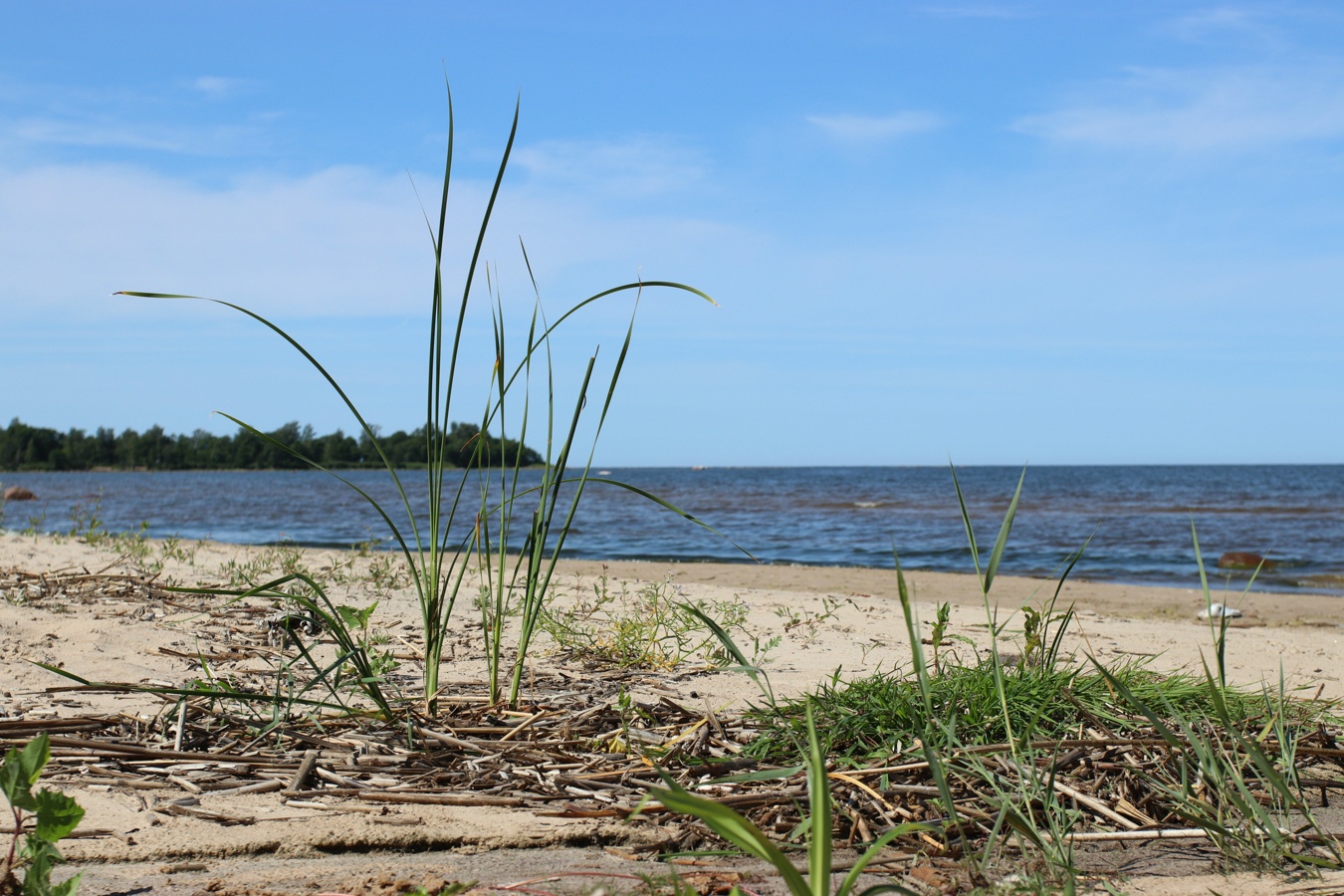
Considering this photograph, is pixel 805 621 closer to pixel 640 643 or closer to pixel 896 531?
pixel 640 643

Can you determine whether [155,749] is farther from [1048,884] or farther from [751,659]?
[751,659]

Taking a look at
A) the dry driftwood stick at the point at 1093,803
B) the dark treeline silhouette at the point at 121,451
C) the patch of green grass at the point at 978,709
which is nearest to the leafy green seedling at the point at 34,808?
the patch of green grass at the point at 978,709

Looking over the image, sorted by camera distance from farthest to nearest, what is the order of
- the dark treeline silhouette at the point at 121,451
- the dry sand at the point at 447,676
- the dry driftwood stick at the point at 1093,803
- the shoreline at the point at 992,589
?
the dark treeline silhouette at the point at 121,451
the shoreline at the point at 992,589
the dry driftwood stick at the point at 1093,803
the dry sand at the point at 447,676

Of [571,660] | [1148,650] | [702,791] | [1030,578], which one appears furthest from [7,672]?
[1030,578]

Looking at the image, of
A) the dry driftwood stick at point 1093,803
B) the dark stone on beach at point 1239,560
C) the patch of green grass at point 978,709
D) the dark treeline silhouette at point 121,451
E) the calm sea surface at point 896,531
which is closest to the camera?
the dry driftwood stick at point 1093,803

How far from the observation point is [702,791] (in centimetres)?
190

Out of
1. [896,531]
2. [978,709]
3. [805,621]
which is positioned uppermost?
[978,709]

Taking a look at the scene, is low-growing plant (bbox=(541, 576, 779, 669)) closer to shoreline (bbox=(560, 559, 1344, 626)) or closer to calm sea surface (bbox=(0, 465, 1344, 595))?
shoreline (bbox=(560, 559, 1344, 626))

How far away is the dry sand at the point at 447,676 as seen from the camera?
1.55 m

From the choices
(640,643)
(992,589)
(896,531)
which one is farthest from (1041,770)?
(896,531)

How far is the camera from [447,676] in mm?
3055

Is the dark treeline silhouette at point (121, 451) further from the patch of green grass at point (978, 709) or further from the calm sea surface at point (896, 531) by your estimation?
the patch of green grass at point (978, 709)

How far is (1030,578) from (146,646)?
8269 mm

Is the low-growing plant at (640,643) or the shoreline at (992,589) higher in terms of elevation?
the low-growing plant at (640,643)
